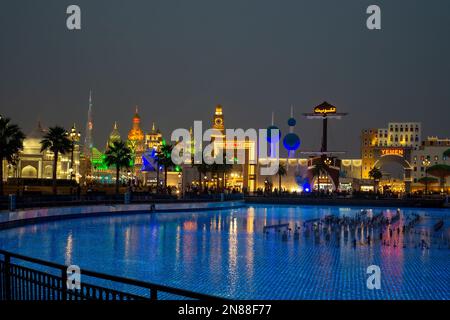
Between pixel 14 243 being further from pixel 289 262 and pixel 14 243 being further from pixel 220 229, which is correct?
pixel 220 229

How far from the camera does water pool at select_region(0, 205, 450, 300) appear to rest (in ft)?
43.8

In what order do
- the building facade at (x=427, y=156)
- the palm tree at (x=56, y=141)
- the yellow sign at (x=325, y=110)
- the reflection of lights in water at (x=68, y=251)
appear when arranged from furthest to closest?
the building facade at (x=427, y=156) < the yellow sign at (x=325, y=110) < the palm tree at (x=56, y=141) < the reflection of lights in water at (x=68, y=251)

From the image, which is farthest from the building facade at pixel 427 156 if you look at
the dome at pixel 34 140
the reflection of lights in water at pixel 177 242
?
the reflection of lights in water at pixel 177 242

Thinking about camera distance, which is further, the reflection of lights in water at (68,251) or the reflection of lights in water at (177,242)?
the reflection of lights in water at (177,242)

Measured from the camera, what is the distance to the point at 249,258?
18156mm

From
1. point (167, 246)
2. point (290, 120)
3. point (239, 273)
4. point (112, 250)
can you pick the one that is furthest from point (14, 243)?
point (290, 120)

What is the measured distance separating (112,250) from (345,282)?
8.33 metres

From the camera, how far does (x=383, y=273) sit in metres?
15.7

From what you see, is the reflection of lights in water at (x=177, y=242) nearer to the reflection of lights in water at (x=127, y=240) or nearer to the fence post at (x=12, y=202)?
the reflection of lights in water at (x=127, y=240)

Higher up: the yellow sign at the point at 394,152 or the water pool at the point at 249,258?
the yellow sign at the point at 394,152

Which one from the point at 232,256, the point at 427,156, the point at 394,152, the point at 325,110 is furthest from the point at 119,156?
the point at 394,152

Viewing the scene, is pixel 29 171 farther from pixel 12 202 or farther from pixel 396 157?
pixel 396 157

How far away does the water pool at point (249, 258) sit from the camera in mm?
13344

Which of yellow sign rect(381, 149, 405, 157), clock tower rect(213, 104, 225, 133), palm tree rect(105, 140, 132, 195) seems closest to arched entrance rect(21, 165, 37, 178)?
palm tree rect(105, 140, 132, 195)
